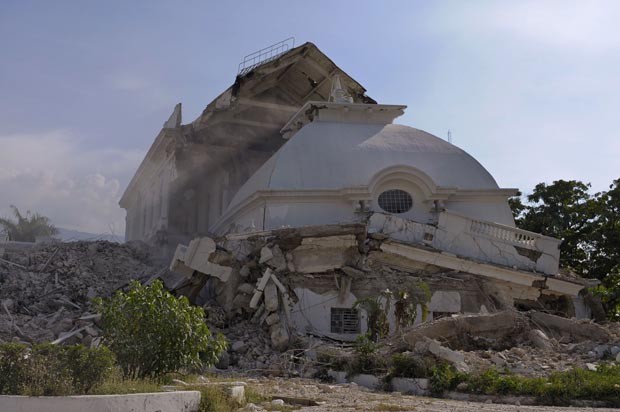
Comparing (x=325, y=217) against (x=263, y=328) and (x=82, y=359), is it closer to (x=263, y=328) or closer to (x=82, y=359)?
(x=263, y=328)

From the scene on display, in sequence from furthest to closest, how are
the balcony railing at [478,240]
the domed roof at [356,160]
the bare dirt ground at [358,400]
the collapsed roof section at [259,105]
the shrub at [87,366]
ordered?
1. the collapsed roof section at [259,105]
2. the domed roof at [356,160]
3. the balcony railing at [478,240]
4. the bare dirt ground at [358,400]
5. the shrub at [87,366]

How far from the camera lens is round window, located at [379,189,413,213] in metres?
24.7

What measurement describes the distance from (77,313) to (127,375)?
10747 millimetres

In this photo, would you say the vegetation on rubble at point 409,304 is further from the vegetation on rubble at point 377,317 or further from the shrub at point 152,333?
the shrub at point 152,333

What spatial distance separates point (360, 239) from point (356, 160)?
5554 millimetres

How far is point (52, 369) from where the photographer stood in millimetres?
8828

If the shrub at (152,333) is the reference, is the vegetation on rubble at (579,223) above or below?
above

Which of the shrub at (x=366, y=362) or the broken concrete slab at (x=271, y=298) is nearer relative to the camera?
the shrub at (x=366, y=362)

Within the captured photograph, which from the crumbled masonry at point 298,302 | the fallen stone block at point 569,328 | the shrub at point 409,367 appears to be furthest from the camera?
the fallen stone block at point 569,328

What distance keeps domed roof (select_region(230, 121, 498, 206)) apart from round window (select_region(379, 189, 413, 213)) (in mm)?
825

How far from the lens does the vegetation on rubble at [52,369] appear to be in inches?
339

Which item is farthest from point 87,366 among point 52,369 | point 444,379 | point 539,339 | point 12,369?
point 539,339

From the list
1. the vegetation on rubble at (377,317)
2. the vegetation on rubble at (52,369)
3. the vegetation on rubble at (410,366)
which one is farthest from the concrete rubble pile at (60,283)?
the vegetation on rubble at (52,369)

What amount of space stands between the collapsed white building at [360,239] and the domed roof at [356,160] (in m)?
0.04
